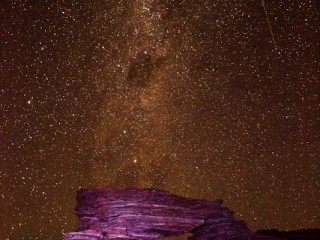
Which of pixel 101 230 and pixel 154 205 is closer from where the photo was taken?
pixel 101 230

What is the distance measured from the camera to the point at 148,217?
252 cm

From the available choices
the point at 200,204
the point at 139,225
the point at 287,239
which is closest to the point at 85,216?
the point at 139,225

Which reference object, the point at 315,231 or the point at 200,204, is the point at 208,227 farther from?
the point at 315,231

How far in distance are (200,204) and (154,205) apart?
0.32 metres

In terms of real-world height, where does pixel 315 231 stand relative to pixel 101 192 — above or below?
below

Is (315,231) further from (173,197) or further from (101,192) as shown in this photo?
(101,192)

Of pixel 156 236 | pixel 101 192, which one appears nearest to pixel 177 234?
pixel 156 236

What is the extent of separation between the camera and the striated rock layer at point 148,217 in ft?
7.97

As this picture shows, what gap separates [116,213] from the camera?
8.23ft

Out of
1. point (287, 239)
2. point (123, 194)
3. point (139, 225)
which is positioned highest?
point (123, 194)

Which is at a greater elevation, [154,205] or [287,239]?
[154,205]

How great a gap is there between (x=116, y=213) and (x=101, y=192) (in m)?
0.24

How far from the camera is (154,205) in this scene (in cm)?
261

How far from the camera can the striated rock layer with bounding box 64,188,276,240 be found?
243 centimetres
